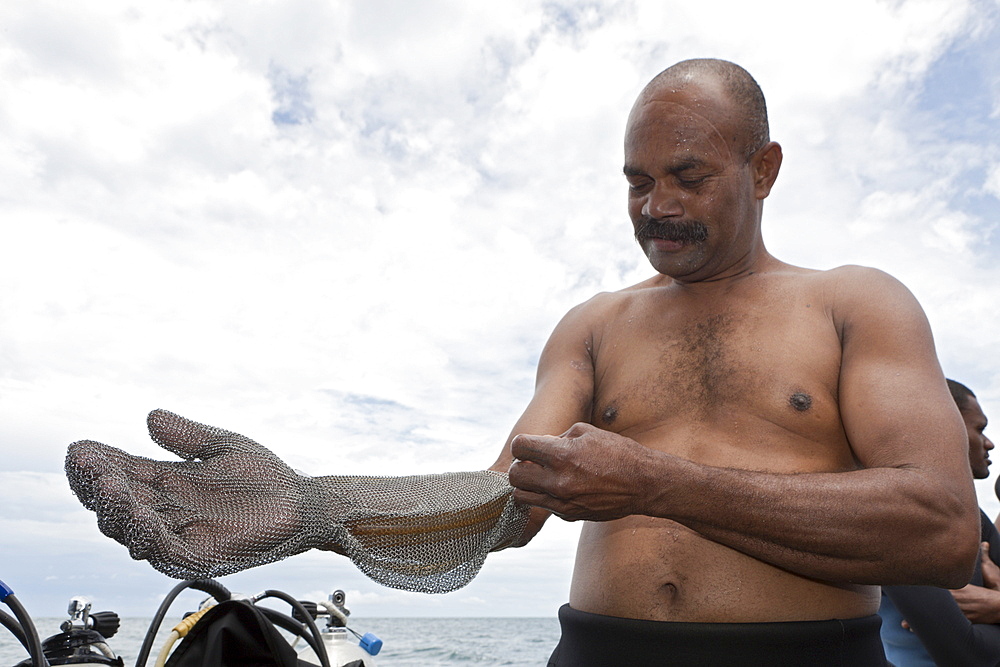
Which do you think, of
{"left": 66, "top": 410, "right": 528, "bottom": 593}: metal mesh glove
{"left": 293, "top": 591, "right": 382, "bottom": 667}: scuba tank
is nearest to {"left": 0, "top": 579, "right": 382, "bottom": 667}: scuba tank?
{"left": 66, "top": 410, "right": 528, "bottom": 593}: metal mesh glove

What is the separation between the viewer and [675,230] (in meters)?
2.23

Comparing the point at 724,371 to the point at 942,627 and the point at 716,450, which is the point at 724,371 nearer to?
the point at 716,450

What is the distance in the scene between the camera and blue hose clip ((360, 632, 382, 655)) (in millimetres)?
3740

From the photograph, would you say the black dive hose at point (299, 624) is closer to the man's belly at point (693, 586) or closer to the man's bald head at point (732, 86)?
the man's belly at point (693, 586)

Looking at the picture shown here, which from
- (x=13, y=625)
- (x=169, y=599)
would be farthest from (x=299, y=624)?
(x=13, y=625)

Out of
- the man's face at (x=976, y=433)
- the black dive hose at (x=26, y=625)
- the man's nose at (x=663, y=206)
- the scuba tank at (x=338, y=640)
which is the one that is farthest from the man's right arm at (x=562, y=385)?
the man's face at (x=976, y=433)

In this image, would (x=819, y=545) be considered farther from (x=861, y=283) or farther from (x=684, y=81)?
(x=684, y=81)

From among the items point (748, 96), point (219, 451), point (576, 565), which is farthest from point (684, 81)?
point (219, 451)

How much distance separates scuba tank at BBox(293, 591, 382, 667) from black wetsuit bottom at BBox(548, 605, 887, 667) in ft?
7.12

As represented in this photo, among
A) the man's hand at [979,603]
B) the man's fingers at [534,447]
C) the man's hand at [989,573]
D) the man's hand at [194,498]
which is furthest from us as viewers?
the man's hand at [989,573]

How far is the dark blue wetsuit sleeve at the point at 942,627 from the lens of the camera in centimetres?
289

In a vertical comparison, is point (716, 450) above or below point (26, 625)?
above

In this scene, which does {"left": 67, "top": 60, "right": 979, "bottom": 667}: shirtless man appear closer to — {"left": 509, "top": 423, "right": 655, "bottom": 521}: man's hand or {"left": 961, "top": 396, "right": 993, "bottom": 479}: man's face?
{"left": 509, "top": 423, "right": 655, "bottom": 521}: man's hand

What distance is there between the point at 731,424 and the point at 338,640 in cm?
272
